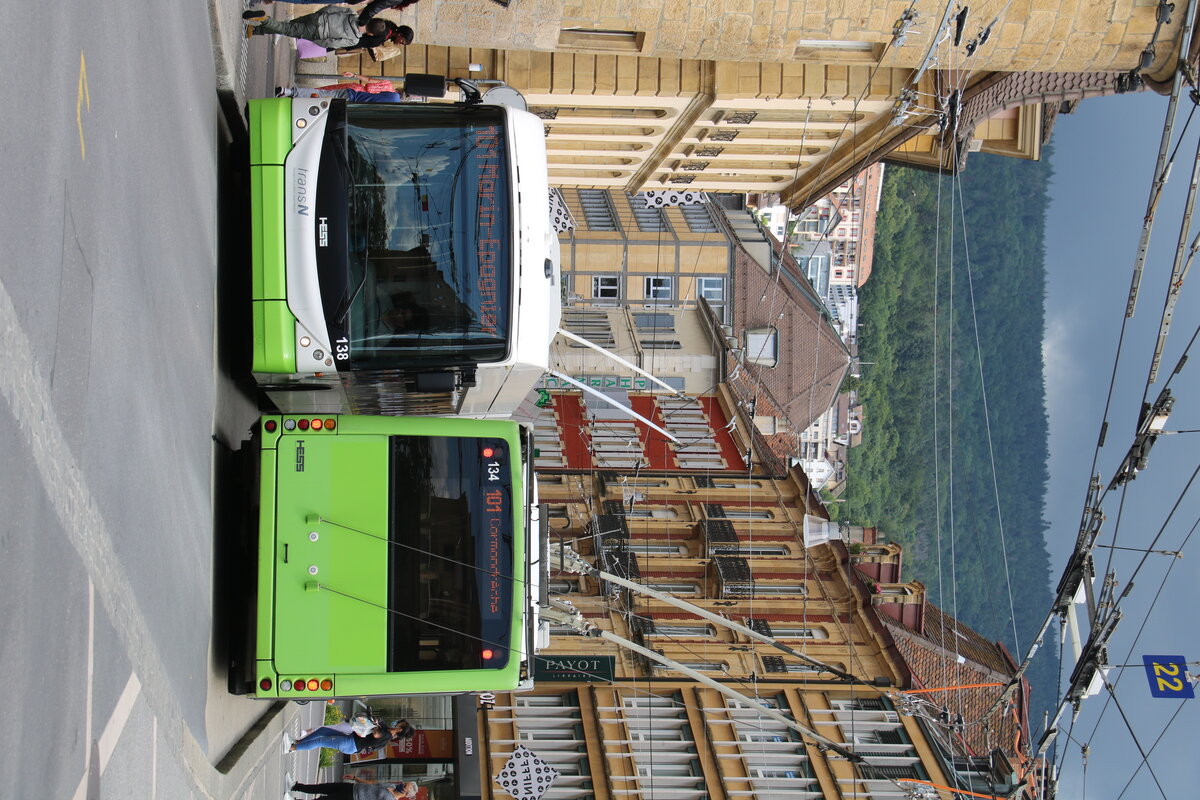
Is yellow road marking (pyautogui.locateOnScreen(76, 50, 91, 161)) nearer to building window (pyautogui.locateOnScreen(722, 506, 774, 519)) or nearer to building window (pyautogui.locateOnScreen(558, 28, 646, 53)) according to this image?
building window (pyautogui.locateOnScreen(558, 28, 646, 53))

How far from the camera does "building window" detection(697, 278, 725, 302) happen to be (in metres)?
51.0

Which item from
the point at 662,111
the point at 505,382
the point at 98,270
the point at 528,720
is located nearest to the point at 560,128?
the point at 662,111

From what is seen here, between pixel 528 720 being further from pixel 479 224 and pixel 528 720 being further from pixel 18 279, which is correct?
pixel 18 279

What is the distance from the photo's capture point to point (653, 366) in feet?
148

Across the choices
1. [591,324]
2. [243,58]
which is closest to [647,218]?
[591,324]

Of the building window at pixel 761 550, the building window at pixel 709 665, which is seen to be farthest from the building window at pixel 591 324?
the building window at pixel 709 665

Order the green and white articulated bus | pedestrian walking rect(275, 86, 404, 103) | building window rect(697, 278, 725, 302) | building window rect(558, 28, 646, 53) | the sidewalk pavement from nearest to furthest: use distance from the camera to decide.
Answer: the green and white articulated bus, the sidewalk pavement, pedestrian walking rect(275, 86, 404, 103), building window rect(558, 28, 646, 53), building window rect(697, 278, 725, 302)

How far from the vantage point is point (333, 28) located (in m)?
13.6

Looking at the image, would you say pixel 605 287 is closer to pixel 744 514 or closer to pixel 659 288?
pixel 659 288

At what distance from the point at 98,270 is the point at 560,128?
73.0ft

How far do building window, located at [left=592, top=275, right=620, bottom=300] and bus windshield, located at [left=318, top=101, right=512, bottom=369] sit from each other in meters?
35.8

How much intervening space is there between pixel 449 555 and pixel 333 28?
251 inches

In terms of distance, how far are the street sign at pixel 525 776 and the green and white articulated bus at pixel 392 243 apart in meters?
10.5

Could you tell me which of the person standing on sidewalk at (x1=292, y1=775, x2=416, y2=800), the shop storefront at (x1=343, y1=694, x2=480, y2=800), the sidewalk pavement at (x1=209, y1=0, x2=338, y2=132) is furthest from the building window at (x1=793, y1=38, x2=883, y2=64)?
the person standing on sidewalk at (x1=292, y1=775, x2=416, y2=800)
